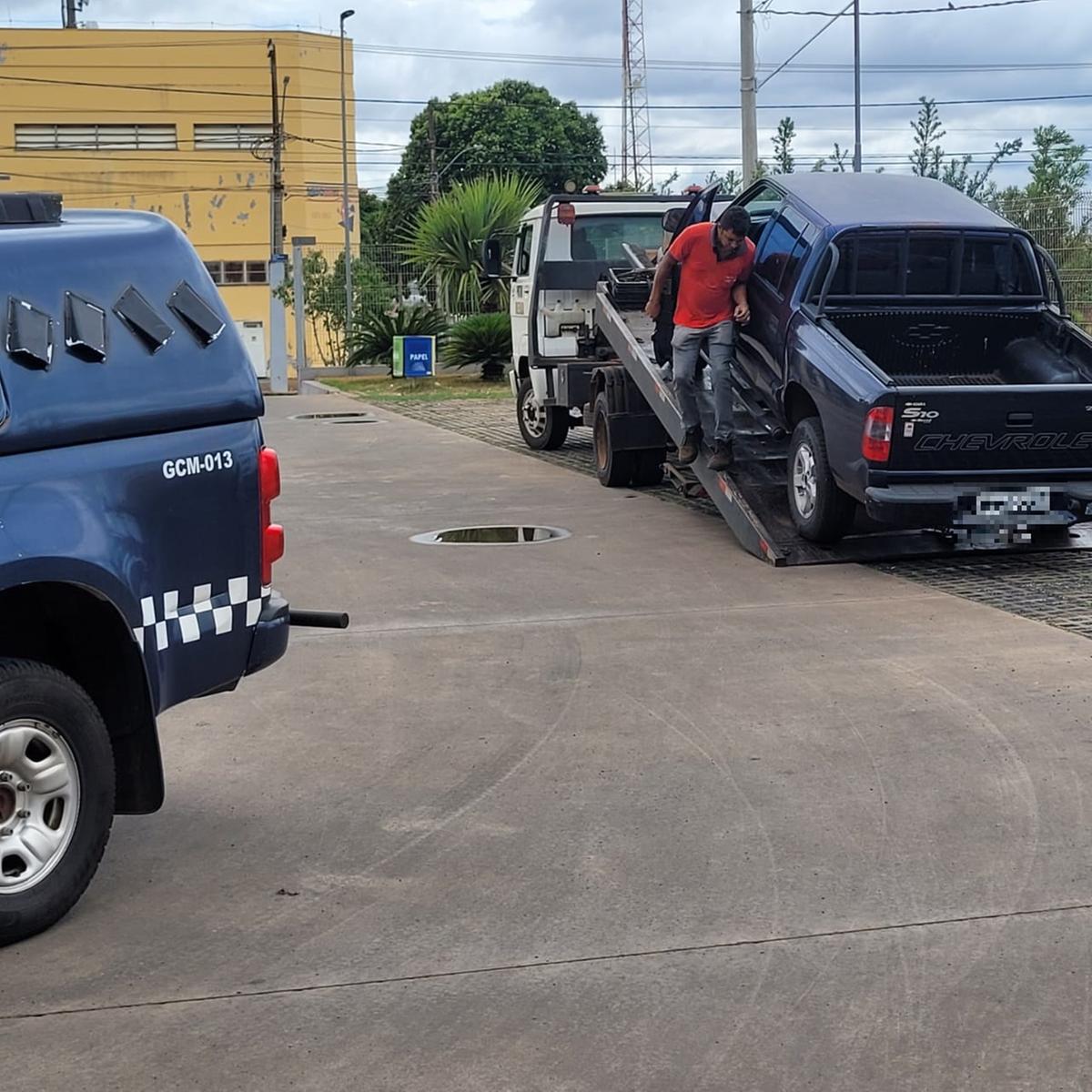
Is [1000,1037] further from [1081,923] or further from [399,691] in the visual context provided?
[399,691]

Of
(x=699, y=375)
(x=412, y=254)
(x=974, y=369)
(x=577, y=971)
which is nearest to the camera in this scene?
(x=577, y=971)

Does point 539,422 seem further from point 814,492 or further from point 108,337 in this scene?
point 108,337

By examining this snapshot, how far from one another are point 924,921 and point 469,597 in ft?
17.6

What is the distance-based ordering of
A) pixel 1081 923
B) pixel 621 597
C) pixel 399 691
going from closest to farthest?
pixel 1081 923
pixel 399 691
pixel 621 597

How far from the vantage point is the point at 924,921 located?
471 centimetres

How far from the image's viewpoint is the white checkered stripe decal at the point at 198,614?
4883 mm

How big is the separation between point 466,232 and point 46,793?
29.8 metres

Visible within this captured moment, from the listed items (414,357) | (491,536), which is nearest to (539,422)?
(491,536)

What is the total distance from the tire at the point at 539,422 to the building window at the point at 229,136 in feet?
138

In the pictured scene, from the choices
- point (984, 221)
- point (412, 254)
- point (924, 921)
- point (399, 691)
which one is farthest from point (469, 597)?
point (412, 254)

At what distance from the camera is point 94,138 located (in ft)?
187

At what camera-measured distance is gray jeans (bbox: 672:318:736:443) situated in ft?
38.2

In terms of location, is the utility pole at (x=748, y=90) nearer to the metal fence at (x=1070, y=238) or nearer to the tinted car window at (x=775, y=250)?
the metal fence at (x=1070, y=238)

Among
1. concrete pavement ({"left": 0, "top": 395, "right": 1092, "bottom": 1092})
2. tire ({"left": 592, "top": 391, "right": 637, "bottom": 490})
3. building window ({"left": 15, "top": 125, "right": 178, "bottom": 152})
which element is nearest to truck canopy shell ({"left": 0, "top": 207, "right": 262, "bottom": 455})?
concrete pavement ({"left": 0, "top": 395, "right": 1092, "bottom": 1092})
